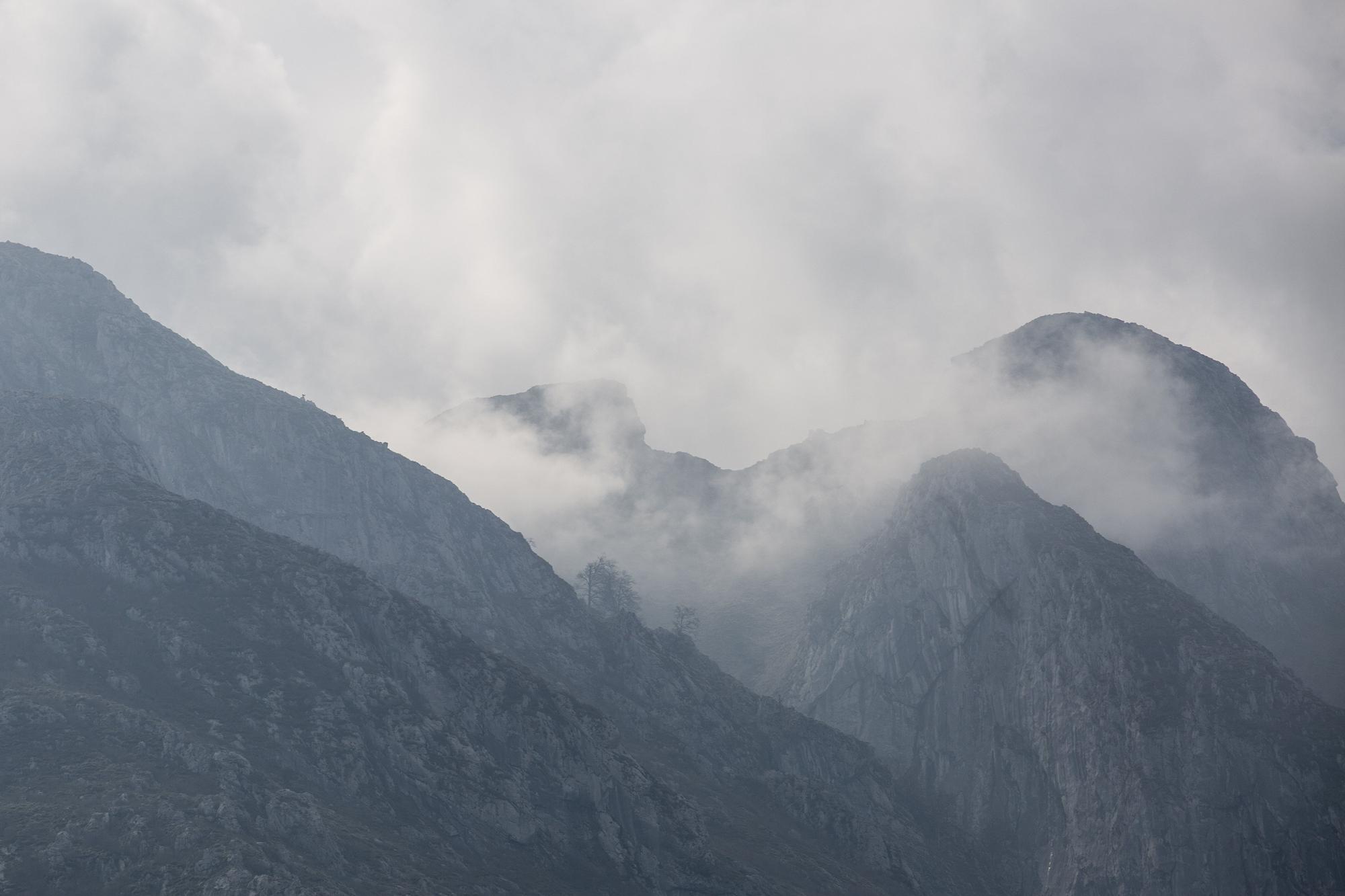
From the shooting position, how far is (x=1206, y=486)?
179m

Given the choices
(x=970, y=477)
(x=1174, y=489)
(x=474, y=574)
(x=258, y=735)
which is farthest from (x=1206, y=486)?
(x=258, y=735)

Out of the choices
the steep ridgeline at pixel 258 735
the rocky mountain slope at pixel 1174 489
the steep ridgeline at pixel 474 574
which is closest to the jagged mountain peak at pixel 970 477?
the rocky mountain slope at pixel 1174 489

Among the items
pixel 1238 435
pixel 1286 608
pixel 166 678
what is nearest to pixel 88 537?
pixel 166 678

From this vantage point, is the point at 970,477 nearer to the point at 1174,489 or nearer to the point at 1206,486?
the point at 1174,489

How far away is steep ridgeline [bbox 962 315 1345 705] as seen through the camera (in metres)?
164

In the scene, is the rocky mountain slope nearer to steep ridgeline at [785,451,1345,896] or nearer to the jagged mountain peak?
steep ridgeline at [785,451,1345,896]

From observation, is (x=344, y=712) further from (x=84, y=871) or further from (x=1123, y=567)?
(x=1123, y=567)

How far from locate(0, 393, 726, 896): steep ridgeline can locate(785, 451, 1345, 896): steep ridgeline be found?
50588 mm

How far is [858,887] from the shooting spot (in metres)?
103

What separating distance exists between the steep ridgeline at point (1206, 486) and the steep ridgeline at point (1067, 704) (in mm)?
26364

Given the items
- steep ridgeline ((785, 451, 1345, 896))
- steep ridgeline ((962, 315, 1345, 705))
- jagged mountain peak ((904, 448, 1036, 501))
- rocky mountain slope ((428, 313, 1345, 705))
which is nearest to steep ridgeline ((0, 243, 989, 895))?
steep ridgeline ((785, 451, 1345, 896))

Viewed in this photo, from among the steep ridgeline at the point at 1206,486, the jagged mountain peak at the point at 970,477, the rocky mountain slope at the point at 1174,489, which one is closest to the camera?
the jagged mountain peak at the point at 970,477

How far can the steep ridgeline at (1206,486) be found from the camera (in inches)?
6452

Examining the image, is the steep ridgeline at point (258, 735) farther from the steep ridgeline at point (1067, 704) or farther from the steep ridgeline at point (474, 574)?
the steep ridgeline at point (1067, 704)
